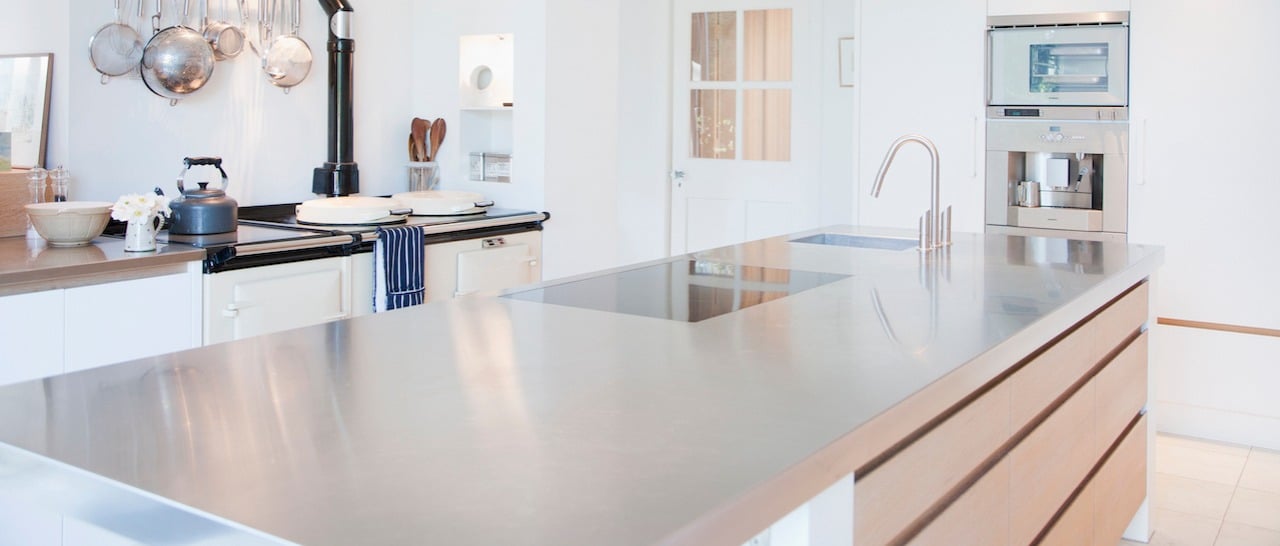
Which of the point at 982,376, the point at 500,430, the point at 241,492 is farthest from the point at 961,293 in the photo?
the point at 241,492

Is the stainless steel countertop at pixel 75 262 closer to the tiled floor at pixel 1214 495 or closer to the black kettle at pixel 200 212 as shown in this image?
the black kettle at pixel 200 212

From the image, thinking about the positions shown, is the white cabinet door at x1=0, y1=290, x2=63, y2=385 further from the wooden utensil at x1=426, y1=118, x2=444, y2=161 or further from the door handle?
the wooden utensil at x1=426, y1=118, x2=444, y2=161

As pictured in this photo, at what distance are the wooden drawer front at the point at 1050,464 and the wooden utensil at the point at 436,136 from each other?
9.74 feet

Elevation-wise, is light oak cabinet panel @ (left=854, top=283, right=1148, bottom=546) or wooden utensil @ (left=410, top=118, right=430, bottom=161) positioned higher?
wooden utensil @ (left=410, top=118, right=430, bottom=161)

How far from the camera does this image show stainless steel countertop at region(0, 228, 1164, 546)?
1114mm

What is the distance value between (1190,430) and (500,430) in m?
4.00

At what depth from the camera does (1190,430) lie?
456 cm

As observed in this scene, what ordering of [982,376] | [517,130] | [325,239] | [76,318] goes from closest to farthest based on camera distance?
[982,376] → [76,318] → [325,239] → [517,130]

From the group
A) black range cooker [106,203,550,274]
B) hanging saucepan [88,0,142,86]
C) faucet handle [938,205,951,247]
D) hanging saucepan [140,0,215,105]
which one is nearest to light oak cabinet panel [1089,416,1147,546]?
faucet handle [938,205,951,247]

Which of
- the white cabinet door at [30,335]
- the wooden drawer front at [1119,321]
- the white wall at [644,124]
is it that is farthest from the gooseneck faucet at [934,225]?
the white wall at [644,124]

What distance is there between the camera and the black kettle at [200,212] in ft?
11.6

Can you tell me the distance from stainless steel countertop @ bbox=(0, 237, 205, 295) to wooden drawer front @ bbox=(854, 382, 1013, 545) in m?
2.26

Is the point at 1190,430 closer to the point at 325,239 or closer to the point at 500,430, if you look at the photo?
the point at 325,239

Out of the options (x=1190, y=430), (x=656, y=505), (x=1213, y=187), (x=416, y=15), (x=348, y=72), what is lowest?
(x=1190, y=430)
